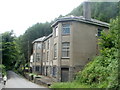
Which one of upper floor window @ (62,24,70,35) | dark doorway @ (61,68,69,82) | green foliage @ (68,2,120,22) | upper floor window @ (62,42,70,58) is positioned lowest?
dark doorway @ (61,68,69,82)

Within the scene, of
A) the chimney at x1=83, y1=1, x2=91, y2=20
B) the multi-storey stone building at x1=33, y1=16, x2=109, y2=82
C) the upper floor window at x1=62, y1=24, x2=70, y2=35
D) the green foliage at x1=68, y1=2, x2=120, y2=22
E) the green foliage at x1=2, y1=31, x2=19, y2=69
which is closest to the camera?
the multi-storey stone building at x1=33, y1=16, x2=109, y2=82

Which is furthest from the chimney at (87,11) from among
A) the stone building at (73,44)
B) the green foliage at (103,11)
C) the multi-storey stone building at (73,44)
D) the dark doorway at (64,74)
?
the green foliage at (103,11)

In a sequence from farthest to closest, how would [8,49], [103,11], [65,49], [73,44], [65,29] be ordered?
[103,11] < [8,49] < [65,29] < [65,49] < [73,44]

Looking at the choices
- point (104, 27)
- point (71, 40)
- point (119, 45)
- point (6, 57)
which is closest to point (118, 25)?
point (119, 45)

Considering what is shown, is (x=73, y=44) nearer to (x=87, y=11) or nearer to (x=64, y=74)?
(x=64, y=74)

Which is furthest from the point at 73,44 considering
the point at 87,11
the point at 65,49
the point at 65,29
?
the point at 87,11

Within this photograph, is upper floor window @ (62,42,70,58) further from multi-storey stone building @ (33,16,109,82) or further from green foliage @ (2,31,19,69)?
green foliage @ (2,31,19,69)

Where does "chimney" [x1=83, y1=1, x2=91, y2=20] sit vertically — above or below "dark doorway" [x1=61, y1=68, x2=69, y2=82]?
above

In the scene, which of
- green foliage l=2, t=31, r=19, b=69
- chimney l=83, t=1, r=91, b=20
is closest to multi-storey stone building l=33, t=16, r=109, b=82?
chimney l=83, t=1, r=91, b=20

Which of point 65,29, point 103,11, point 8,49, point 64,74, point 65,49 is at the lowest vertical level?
point 64,74

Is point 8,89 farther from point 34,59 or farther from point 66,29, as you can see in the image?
point 34,59

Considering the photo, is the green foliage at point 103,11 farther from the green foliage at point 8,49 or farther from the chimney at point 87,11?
the green foliage at point 8,49

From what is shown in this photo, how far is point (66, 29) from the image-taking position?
20.0 meters

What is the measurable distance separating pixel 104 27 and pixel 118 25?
1376cm
